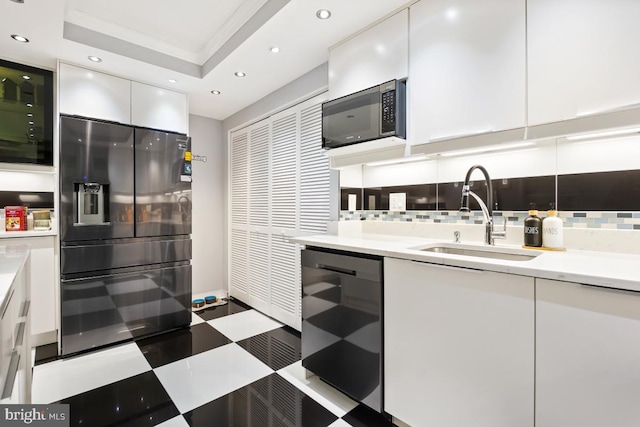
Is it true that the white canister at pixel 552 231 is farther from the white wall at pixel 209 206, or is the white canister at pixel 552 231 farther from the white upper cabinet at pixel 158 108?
the white wall at pixel 209 206

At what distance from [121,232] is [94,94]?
1.17m

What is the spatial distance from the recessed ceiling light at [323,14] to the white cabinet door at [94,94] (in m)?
1.88

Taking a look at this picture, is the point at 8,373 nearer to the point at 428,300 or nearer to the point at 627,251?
the point at 428,300

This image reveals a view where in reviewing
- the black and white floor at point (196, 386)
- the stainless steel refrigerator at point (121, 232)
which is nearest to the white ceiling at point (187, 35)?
the stainless steel refrigerator at point (121, 232)

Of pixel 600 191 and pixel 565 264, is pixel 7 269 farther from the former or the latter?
pixel 600 191

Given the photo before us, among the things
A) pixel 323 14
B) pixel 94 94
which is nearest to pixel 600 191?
pixel 323 14

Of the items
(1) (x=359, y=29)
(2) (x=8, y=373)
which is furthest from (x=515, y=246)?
(2) (x=8, y=373)

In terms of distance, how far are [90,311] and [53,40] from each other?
2.03 metres

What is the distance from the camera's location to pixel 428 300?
1329mm

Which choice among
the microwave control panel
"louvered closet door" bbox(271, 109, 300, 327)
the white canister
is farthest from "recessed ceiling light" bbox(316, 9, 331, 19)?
the white canister

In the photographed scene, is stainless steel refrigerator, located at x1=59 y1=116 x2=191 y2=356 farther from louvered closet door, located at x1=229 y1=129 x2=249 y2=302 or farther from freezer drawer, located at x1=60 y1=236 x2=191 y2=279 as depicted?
louvered closet door, located at x1=229 y1=129 x2=249 y2=302

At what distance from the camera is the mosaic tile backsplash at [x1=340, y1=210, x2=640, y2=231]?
4.30 ft

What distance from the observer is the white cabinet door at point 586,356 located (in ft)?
2.92

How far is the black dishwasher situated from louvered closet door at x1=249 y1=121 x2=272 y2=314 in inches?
50.3
